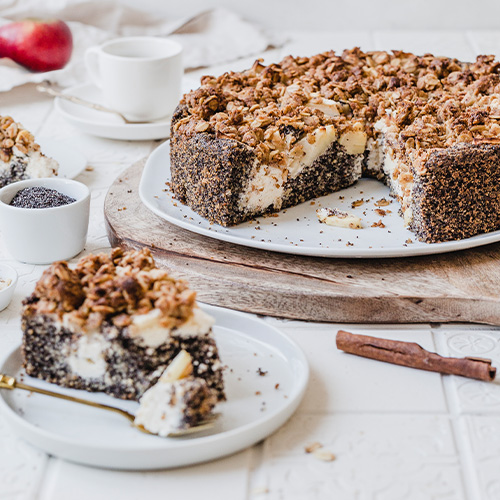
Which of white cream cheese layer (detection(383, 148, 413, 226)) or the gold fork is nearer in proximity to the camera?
the gold fork

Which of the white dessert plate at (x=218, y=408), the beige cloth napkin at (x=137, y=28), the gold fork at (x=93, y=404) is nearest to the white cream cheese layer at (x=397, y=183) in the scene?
the white dessert plate at (x=218, y=408)

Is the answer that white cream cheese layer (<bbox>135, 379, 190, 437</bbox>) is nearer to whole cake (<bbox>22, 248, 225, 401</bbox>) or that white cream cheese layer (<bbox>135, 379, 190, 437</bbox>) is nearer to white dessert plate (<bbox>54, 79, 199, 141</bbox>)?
whole cake (<bbox>22, 248, 225, 401</bbox>)

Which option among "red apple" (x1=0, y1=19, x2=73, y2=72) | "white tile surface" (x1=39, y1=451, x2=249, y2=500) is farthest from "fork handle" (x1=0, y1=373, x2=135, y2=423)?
"red apple" (x1=0, y1=19, x2=73, y2=72)

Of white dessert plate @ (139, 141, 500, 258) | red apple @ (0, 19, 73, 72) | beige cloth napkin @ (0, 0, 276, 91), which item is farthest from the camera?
beige cloth napkin @ (0, 0, 276, 91)

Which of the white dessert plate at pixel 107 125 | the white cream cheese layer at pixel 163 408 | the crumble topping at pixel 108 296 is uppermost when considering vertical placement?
the crumble topping at pixel 108 296

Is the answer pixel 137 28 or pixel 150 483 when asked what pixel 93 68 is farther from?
pixel 150 483

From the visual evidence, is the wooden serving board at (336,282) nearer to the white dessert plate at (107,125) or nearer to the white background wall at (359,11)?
the white dessert plate at (107,125)
